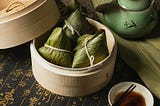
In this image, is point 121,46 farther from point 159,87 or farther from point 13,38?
point 13,38

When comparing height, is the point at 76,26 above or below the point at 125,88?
above

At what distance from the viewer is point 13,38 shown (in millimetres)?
1233

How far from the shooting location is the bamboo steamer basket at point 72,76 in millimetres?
1116

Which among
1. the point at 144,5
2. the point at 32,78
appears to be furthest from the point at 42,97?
the point at 144,5

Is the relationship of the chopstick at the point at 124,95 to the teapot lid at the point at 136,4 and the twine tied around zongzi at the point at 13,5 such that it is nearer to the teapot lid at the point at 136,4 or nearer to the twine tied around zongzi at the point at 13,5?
the teapot lid at the point at 136,4

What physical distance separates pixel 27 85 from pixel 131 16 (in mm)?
487

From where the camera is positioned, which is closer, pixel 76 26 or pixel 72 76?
pixel 72 76


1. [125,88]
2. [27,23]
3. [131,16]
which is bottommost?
[125,88]

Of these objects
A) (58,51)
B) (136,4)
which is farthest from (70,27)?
(136,4)

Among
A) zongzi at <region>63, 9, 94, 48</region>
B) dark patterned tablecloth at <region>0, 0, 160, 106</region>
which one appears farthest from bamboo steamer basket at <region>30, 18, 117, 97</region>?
zongzi at <region>63, 9, 94, 48</region>

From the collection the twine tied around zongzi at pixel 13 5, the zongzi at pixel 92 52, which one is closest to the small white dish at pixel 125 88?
the zongzi at pixel 92 52

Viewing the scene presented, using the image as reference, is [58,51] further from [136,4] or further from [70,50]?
[136,4]

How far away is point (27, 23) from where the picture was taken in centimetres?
121

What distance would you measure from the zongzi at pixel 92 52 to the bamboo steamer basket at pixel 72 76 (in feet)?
0.11
